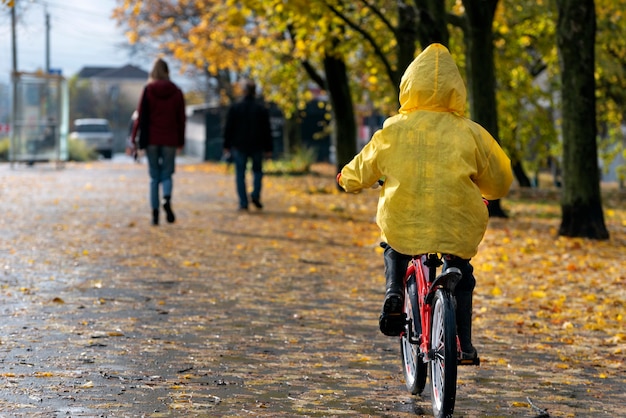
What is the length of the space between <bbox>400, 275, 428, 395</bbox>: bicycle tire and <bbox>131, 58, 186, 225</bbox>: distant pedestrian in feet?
28.3

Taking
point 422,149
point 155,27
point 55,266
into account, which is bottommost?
point 55,266

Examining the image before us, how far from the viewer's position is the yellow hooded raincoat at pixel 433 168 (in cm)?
541

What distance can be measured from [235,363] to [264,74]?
26623mm

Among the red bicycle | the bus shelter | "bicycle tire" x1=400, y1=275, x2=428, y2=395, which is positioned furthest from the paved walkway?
the bus shelter

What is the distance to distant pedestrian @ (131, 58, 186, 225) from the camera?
14.4m

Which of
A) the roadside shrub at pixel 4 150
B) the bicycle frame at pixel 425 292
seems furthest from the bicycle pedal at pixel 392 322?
the roadside shrub at pixel 4 150

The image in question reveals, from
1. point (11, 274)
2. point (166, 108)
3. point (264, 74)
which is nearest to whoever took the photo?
point (11, 274)

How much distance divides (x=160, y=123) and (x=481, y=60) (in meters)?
5.14

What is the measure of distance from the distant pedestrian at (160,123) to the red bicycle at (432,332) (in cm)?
866

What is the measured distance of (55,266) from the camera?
11164mm

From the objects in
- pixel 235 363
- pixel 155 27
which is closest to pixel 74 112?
pixel 155 27

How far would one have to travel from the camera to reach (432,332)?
18.0 ft

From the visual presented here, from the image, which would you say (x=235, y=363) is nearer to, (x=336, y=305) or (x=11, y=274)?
(x=336, y=305)

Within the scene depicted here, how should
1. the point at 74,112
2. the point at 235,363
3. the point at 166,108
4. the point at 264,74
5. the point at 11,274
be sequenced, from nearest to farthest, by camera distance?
the point at 235,363
the point at 11,274
the point at 166,108
the point at 264,74
the point at 74,112
